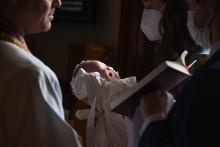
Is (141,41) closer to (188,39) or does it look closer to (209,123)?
(188,39)

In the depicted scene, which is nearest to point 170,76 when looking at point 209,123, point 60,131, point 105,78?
point 209,123

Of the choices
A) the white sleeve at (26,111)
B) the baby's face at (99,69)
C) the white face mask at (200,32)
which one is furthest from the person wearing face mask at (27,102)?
the baby's face at (99,69)

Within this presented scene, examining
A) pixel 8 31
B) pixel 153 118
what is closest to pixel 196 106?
pixel 153 118

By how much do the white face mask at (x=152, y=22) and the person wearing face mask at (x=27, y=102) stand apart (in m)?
1.16

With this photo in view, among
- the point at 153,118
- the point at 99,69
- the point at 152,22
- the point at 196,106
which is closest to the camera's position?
the point at 196,106

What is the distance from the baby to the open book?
473mm

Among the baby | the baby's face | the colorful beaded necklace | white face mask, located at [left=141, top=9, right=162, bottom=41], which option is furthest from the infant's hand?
white face mask, located at [left=141, top=9, right=162, bottom=41]

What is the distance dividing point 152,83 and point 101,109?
2.23 feet

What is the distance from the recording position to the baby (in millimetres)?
1763

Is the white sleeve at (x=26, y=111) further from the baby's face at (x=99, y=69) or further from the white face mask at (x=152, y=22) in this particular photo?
the white face mask at (x=152, y=22)

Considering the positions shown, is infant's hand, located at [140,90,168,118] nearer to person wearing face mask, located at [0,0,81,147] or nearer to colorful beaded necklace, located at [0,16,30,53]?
person wearing face mask, located at [0,0,81,147]

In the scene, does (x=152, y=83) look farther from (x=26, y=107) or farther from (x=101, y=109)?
(x=101, y=109)

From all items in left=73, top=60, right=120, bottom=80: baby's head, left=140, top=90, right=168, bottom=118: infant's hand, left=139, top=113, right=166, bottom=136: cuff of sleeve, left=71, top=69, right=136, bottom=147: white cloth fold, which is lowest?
left=71, top=69, right=136, bottom=147: white cloth fold

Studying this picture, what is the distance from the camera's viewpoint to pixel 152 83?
46.8 inches
